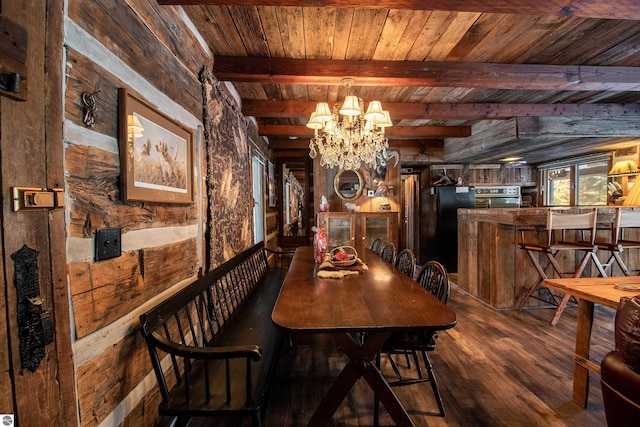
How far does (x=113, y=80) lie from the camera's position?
1.10 meters

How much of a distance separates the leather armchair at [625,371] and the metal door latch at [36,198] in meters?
2.09

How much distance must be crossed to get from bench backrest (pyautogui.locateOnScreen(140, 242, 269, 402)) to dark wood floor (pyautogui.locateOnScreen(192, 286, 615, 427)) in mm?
556

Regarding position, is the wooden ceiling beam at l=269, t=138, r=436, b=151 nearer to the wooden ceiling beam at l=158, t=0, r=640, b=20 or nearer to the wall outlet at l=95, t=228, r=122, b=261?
the wooden ceiling beam at l=158, t=0, r=640, b=20

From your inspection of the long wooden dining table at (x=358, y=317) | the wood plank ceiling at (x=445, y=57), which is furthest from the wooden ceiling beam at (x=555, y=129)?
the long wooden dining table at (x=358, y=317)

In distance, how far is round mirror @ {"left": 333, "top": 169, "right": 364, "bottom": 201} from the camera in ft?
17.2

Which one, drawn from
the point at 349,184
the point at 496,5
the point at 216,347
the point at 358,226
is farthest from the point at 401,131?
the point at 216,347

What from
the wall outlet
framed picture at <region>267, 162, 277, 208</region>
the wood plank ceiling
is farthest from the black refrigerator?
the wall outlet

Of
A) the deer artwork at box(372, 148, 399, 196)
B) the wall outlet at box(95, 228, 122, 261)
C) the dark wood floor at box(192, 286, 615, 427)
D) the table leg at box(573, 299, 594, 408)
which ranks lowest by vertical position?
the dark wood floor at box(192, 286, 615, 427)

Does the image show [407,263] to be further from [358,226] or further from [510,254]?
[358,226]

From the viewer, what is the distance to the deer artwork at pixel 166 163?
144 cm

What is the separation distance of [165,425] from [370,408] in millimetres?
1188

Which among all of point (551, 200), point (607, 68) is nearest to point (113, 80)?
point (607, 68)

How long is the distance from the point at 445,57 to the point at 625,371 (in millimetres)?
2327

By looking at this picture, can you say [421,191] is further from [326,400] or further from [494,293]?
[326,400]
